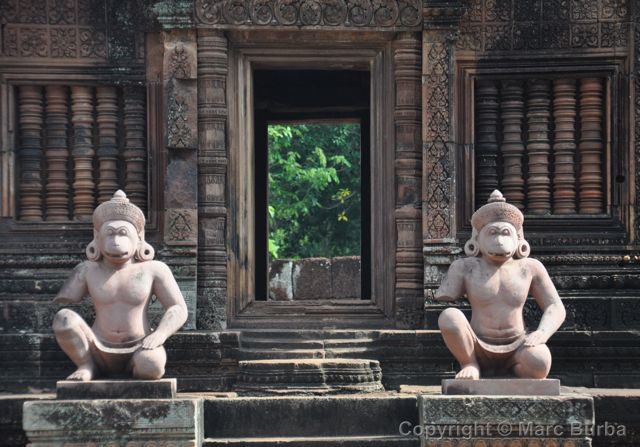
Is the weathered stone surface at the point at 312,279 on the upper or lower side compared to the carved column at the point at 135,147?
lower

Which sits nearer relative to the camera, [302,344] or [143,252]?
[143,252]

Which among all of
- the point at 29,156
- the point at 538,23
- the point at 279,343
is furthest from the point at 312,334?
the point at 538,23

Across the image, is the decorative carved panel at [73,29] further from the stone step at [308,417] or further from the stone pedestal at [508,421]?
the stone pedestal at [508,421]

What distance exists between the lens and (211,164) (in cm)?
1197

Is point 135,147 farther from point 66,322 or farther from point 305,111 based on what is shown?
point 305,111

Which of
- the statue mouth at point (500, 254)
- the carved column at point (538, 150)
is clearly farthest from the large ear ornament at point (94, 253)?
the carved column at point (538, 150)

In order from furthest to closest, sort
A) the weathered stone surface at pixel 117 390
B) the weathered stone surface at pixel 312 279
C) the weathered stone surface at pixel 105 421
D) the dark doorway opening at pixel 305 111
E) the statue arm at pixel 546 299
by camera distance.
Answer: the weathered stone surface at pixel 312 279
the dark doorway opening at pixel 305 111
the statue arm at pixel 546 299
the weathered stone surface at pixel 117 390
the weathered stone surface at pixel 105 421

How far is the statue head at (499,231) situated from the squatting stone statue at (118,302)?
228 centimetres

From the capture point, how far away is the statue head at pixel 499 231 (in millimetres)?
10094

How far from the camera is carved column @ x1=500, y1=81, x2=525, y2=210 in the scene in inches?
485

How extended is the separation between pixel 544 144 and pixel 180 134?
10.6 feet

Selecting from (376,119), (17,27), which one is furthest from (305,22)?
(17,27)

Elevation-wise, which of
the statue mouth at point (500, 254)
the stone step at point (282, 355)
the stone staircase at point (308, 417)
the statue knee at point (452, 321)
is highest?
the statue mouth at point (500, 254)

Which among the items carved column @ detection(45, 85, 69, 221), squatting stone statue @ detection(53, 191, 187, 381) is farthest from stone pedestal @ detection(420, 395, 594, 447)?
carved column @ detection(45, 85, 69, 221)
